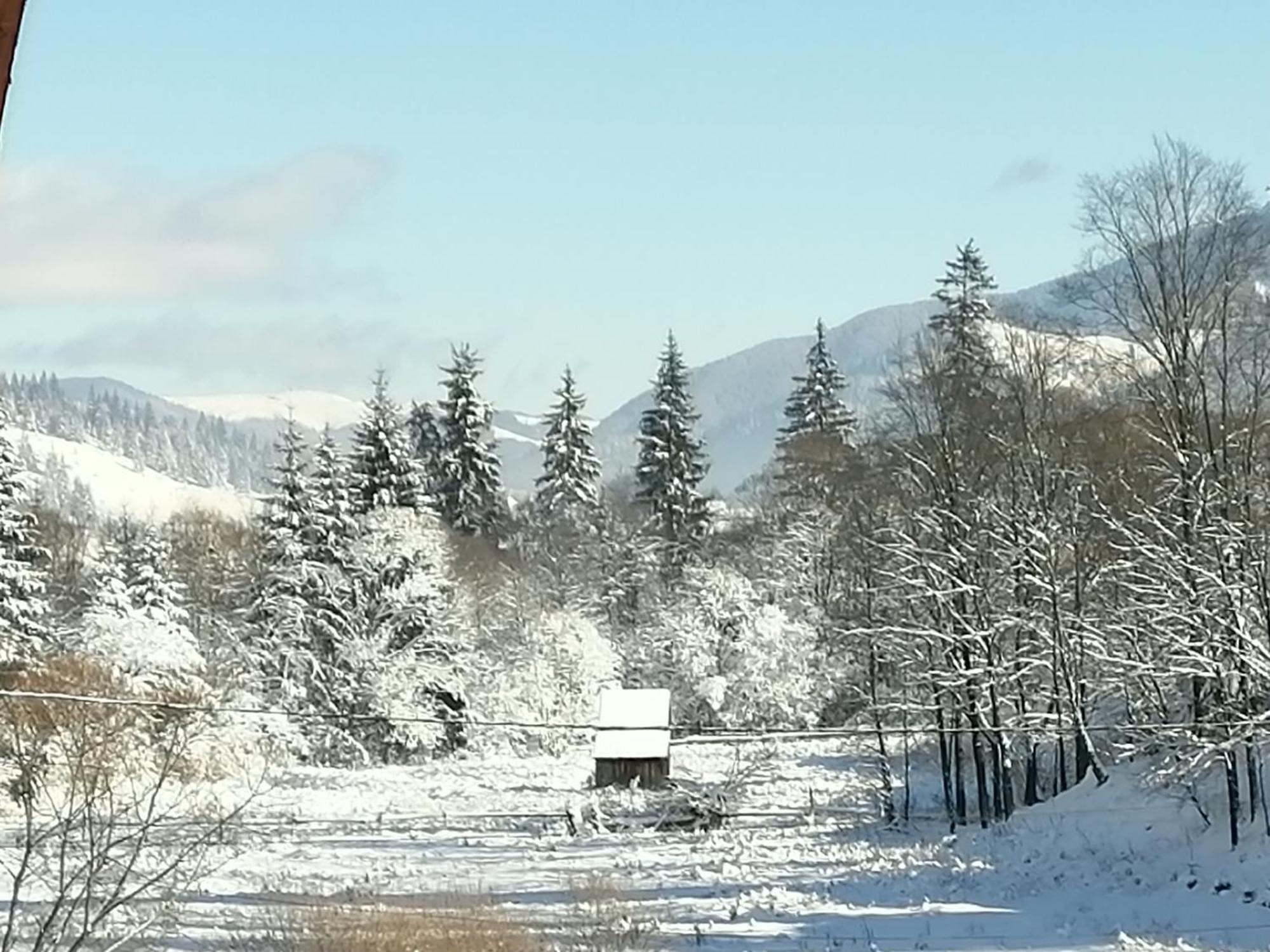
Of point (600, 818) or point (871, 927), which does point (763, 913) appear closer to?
point (871, 927)

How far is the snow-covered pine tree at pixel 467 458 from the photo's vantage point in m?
54.1

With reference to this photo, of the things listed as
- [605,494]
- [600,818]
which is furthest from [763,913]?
[605,494]

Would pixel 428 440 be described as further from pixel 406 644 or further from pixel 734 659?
pixel 734 659

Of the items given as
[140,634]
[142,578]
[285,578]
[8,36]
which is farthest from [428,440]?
[8,36]

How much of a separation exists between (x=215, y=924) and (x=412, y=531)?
24.6 metres

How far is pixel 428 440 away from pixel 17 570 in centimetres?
2193

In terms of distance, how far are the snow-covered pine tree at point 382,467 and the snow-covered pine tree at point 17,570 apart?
434 inches

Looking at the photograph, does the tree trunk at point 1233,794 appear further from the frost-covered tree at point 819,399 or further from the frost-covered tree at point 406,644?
the frost-covered tree at point 819,399

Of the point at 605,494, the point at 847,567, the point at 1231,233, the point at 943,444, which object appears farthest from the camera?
A: the point at 605,494

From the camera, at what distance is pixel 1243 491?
2353 cm

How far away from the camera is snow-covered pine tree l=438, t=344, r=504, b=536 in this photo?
54062 mm

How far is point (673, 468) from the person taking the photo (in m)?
56.5

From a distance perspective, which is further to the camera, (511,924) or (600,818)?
(600,818)

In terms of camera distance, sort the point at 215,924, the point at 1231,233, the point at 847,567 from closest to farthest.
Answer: the point at 215,924, the point at 1231,233, the point at 847,567
